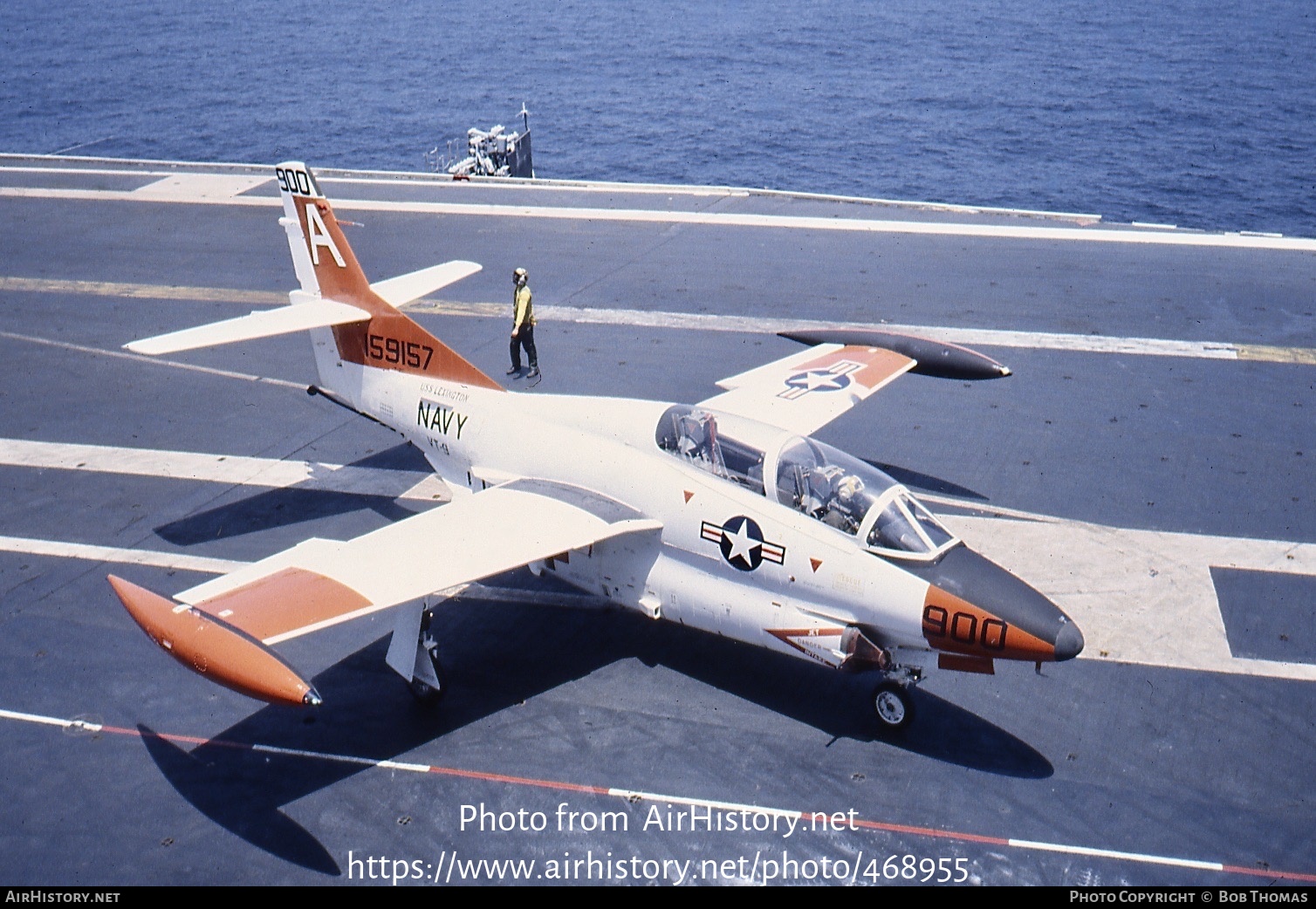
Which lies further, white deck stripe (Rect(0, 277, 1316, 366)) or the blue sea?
the blue sea

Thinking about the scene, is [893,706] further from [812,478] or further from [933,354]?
[933,354]

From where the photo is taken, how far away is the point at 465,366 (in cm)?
1661

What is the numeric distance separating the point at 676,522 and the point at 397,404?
5.79m

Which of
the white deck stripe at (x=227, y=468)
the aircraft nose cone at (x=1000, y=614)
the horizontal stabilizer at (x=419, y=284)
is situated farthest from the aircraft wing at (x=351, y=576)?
the horizontal stabilizer at (x=419, y=284)

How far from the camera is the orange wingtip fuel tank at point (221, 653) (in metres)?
11.0

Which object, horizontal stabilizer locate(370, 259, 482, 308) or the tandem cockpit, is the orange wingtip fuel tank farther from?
horizontal stabilizer locate(370, 259, 482, 308)

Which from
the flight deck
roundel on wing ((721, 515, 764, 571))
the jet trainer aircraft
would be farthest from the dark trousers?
roundel on wing ((721, 515, 764, 571))

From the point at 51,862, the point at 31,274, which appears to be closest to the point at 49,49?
the point at 31,274

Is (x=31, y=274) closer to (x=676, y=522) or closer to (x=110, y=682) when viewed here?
→ (x=110, y=682)

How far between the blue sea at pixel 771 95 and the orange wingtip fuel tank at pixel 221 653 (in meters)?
50.1

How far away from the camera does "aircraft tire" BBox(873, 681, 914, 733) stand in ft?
42.5

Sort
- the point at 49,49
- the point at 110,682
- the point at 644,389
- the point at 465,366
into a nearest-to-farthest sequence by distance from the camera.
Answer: the point at 110,682 → the point at 465,366 → the point at 644,389 → the point at 49,49

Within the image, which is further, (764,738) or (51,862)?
(764,738)

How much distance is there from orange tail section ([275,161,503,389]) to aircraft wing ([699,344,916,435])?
4331 millimetres
